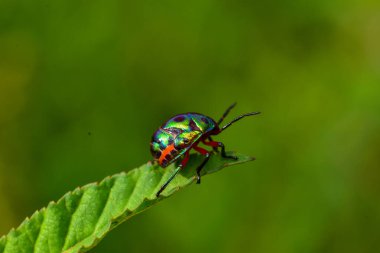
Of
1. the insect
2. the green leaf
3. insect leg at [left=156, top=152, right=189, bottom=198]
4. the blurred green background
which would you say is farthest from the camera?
the blurred green background

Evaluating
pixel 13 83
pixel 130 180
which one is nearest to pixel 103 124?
pixel 13 83

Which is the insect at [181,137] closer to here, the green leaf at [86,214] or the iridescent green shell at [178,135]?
the iridescent green shell at [178,135]

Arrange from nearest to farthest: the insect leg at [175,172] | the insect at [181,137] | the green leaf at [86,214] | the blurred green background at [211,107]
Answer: the green leaf at [86,214]
the insect leg at [175,172]
the insect at [181,137]
the blurred green background at [211,107]

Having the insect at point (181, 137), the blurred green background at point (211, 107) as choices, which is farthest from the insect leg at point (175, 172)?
the blurred green background at point (211, 107)

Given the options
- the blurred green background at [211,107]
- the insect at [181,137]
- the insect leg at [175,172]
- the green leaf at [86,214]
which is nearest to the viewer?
the green leaf at [86,214]

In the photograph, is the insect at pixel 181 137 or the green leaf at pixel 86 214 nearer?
the green leaf at pixel 86 214

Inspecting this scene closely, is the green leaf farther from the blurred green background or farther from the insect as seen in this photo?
the blurred green background

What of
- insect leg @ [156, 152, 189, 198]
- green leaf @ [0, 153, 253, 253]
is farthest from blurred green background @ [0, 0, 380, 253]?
green leaf @ [0, 153, 253, 253]
